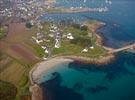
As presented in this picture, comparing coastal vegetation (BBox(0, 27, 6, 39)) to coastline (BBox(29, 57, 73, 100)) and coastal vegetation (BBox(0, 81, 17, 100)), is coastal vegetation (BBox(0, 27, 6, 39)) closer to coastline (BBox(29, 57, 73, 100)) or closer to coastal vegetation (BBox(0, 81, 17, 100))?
coastline (BBox(29, 57, 73, 100))

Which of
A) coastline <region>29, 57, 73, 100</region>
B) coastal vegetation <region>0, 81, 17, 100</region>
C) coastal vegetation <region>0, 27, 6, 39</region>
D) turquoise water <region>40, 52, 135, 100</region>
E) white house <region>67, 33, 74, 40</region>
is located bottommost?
turquoise water <region>40, 52, 135, 100</region>

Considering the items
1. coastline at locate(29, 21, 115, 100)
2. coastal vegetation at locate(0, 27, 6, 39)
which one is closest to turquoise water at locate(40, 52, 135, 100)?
coastline at locate(29, 21, 115, 100)

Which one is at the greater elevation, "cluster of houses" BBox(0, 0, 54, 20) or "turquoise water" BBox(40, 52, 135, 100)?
"cluster of houses" BBox(0, 0, 54, 20)

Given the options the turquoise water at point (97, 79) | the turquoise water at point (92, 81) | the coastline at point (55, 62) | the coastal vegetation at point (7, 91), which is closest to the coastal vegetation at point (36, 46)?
the coastal vegetation at point (7, 91)

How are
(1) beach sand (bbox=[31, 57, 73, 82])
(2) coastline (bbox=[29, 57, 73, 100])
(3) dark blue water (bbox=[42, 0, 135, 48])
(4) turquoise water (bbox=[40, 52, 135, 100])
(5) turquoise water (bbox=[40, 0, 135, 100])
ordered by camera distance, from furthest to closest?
(3) dark blue water (bbox=[42, 0, 135, 48])
(1) beach sand (bbox=[31, 57, 73, 82])
(5) turquoise water (bbox=[40, 0, 135, 100])
(4) turquoise water (bbox=[40, 52, 135, 100])
(2) coastline (bbox=[29, 57, 73, 100])

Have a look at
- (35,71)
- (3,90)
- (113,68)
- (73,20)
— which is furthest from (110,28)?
(3,90)

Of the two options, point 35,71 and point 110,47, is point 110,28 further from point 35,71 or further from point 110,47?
point 35,71

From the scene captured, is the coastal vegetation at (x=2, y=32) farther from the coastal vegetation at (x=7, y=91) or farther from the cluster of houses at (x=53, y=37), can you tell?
the coastal vegetation at (x=7, y=91)
